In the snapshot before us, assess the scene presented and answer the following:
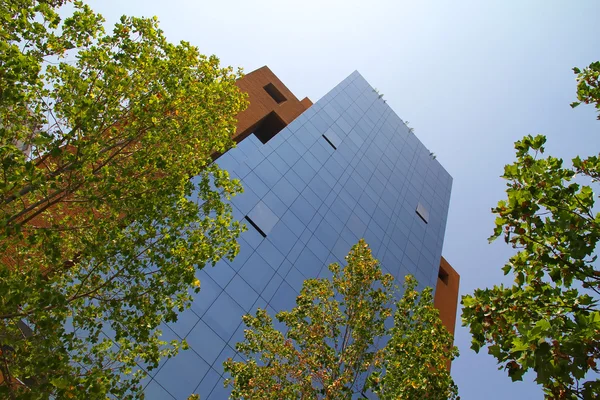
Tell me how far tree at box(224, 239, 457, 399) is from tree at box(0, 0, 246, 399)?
279 cm

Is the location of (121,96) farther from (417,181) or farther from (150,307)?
(417,181)

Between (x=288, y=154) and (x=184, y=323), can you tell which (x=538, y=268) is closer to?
(x=184, y=323)

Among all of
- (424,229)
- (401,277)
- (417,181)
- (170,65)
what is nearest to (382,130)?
(417,181)

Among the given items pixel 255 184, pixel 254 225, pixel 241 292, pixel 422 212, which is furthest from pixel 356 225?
pixel 422 212

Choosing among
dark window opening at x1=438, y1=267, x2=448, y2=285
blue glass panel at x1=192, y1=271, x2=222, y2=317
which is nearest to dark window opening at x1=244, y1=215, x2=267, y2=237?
blue glass panel at x1=192, y1=271, x2=222, y2=317

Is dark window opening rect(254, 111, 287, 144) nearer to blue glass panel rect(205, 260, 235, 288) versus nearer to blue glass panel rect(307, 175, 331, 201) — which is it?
blue glass panel rect(307, 175, 331, 201)

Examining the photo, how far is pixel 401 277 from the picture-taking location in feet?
97.8

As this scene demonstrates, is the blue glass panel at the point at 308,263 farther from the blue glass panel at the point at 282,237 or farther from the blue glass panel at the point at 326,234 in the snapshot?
the blue glass panel at the point at 326,234

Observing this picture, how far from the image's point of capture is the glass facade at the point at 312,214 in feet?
57.1

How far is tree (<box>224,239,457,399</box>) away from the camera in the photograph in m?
9.16

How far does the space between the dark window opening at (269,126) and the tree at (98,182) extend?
22.9 metres

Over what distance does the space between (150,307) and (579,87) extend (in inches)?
375

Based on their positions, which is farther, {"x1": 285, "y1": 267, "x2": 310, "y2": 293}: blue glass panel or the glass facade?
{"x1": 285, "y1": 267, "x2": 310, "y2": 293}: blue glass panel

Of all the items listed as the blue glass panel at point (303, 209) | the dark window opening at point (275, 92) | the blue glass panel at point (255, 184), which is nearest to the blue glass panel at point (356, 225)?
the blue glass panel at point (303, 209)
